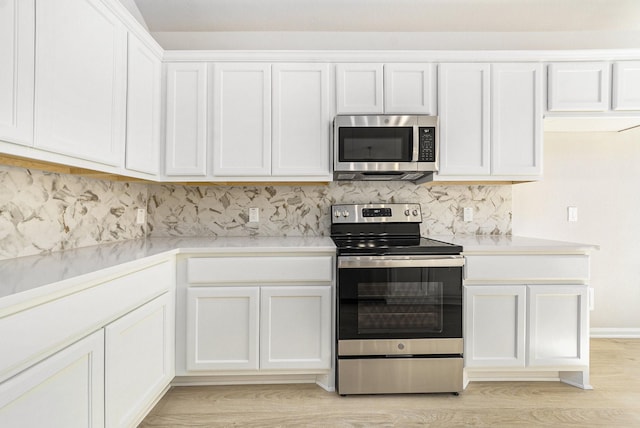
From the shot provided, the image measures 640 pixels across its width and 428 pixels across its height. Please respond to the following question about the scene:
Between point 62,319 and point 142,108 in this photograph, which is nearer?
point 62,319

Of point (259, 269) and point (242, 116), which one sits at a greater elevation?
point (242, 116)

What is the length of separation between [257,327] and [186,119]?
1.43m

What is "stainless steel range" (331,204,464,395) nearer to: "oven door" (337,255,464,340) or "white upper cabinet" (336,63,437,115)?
"oven door" (337,255,464,340)

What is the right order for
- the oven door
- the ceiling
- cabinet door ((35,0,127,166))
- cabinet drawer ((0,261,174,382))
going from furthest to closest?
the ceiling → the oven door → cabinet door ((35,0,127,166)) → cabinet drawer ((0,261,174,382))

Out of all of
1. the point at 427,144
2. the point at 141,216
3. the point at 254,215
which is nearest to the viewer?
the point at 427,144

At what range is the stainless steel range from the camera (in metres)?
2.13

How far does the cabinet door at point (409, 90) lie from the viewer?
2.49m

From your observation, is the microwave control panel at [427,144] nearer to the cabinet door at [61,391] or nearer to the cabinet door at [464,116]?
the cabinet door at [464,116]

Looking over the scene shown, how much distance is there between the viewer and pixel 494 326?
2205mm

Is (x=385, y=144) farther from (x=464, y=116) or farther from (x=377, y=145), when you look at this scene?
(x=464, y=116)

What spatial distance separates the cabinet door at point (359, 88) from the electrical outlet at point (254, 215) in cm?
96

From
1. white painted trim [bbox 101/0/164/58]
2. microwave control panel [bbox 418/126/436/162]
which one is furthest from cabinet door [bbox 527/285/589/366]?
white painted trim [bbox 101/0/164/58]

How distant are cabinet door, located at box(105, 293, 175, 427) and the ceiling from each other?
206 centimetres

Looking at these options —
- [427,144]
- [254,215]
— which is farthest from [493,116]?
[254,215]
